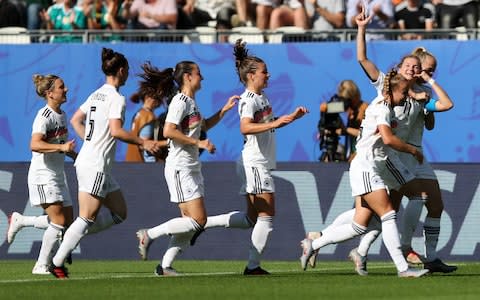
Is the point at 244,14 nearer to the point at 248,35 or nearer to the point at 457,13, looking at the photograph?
the point at 248,35

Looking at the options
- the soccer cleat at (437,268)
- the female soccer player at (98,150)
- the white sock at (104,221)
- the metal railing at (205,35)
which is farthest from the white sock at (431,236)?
the metal railing at (205,35)

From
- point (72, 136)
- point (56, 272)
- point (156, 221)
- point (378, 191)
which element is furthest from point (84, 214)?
point (72, 136)

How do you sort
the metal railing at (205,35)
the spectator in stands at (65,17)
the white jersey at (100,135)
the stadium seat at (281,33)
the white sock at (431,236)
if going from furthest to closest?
1. the spectator in stands at (65,17)
2. the stadium seat at (281,33)
3. the metal railing at (205,35)
4. the white sock at (431,236)
5. the white jersey at (100,135)

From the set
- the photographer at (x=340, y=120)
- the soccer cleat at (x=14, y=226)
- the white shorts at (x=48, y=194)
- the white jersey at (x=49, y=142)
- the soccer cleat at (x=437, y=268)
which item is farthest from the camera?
the photographer at (x=340, y=120)

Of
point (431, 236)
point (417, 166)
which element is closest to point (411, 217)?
point (431, 236)

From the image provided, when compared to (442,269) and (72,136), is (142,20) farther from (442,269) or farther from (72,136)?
(442,269)

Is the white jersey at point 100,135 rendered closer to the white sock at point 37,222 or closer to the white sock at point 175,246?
the white sock at point 175,246

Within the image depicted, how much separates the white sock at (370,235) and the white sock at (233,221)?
123 cm

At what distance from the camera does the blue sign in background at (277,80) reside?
65.9 feet

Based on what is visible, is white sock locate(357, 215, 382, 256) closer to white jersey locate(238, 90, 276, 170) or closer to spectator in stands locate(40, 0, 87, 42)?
white jersey locate(238, 90, 276, 170)

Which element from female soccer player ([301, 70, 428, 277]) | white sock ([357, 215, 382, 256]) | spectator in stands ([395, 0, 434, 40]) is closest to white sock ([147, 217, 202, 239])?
female soccer player ([301, 70, 428, 277])

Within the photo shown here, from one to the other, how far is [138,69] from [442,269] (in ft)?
26.5

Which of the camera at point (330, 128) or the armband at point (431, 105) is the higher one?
the armband at point (431, 105)

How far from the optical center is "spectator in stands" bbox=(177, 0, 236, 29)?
2170cm
